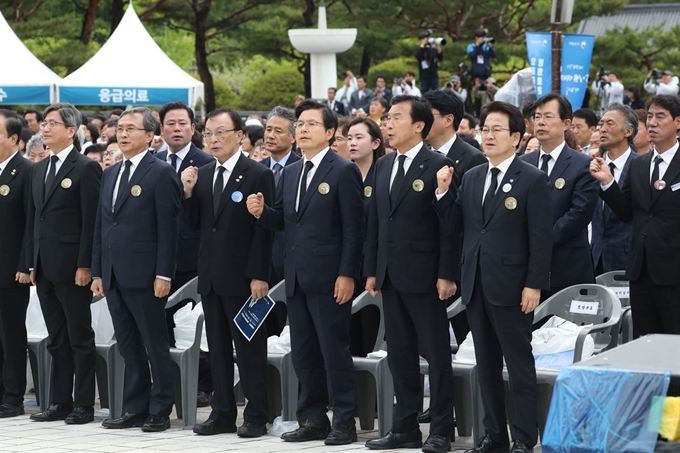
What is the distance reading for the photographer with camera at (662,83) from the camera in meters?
23.0

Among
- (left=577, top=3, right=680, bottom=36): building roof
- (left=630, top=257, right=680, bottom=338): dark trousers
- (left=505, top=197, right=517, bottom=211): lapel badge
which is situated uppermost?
(left=577, top=3, right=680, bottom=36): building roof

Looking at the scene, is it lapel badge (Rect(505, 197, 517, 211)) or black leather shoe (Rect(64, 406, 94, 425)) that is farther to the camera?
black leather shoe (Rect(64, 406, 94, 425))

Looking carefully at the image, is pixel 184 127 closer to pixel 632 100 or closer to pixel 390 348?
pixel 390 348

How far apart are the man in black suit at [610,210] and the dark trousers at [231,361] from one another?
2657 millimetres

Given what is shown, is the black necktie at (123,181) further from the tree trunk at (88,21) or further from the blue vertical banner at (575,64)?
the tree trunk at (88,21)

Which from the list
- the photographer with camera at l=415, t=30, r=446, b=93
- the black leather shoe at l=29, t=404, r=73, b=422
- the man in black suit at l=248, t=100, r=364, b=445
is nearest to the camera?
the man in black suit at l=248, t=100, r=364, b=445

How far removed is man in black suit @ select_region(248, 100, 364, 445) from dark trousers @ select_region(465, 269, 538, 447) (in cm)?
93

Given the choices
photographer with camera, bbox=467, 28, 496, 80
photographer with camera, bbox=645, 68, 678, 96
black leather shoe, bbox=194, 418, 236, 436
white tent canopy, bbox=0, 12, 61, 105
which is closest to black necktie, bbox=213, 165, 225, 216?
black leather shoe, bbox=194, 418, 236, 436

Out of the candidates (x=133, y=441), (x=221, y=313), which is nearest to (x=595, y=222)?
(x=221, y=313)

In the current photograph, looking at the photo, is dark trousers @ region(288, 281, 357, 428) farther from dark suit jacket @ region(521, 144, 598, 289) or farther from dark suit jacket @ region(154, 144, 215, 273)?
dark suit jacket @ region(154, 144, 215, 273)

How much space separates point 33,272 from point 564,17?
754 centimetres

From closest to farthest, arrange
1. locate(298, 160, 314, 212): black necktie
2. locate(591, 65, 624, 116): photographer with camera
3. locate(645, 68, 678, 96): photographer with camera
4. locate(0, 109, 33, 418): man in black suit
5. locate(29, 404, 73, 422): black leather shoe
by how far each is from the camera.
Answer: locate(298, 160, 314, 212): black necktie, locate(29, 404, 73, 422): black leather shoe, locate(0, 109, 33, 418): man in black suit, locate(645, 68, 678, 96): photographer with camera, locate(591, 65, 624, 116): photographer with camera

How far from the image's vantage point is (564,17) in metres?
13.5

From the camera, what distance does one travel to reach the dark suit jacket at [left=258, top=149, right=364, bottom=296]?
24.0ft
